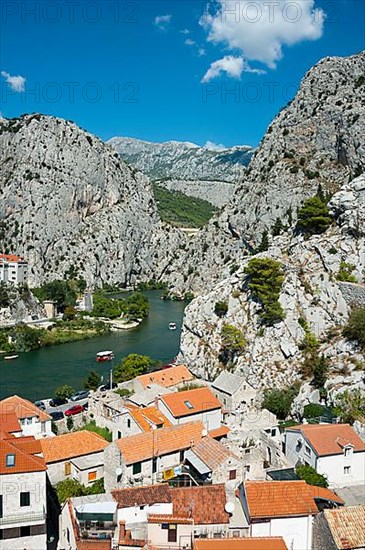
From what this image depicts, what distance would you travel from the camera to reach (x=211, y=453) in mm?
15781

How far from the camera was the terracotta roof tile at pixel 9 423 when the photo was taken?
18500 millimetres

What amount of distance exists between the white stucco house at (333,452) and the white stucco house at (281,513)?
4.08 metres

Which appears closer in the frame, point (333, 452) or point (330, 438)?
point (333, 452)

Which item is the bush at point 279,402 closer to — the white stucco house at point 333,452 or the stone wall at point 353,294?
the white stucco house at point 333,452

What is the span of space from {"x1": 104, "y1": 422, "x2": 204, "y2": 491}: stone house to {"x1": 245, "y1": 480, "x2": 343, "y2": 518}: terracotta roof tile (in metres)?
4.14

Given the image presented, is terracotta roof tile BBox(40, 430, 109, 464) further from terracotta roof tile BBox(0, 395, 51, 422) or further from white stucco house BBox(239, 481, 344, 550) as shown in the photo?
white stucco house BBox(239, 481, 344, 550)

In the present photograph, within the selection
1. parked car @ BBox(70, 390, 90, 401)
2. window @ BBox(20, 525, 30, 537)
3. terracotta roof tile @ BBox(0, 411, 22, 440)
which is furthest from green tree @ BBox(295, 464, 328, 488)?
parked car @ BBox(70, 390, 90, 401)

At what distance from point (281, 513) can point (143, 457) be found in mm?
5061

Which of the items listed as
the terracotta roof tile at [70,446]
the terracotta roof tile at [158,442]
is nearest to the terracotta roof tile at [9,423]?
the terracotta roof tile at [70,446]

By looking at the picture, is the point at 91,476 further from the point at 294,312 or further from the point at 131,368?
the point at 294,312

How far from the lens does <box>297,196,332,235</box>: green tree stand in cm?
3284

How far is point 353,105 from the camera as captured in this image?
49.6 meters

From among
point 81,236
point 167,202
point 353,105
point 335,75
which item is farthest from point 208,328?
point 167,202

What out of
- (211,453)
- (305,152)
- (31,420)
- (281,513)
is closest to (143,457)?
(211,453)
